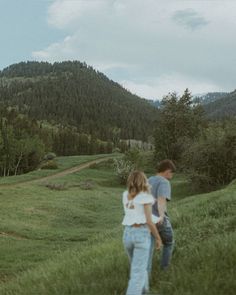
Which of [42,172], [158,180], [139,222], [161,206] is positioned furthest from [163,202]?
[42,172]

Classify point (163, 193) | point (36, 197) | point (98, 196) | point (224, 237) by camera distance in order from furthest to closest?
point (98, 196), point (36, 197), point (224, 237), point (163, 193)

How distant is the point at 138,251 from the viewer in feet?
25.8

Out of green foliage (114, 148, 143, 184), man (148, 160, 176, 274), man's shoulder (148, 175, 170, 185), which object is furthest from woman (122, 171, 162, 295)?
green foliage (114, 148, 143, 184)

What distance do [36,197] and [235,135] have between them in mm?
18415

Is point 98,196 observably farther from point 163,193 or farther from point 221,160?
point 163,193

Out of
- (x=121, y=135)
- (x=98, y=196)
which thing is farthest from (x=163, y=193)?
(x=121, y=135)

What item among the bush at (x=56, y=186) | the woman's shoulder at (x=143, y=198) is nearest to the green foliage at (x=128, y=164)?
the bush at (x=56, y=186)

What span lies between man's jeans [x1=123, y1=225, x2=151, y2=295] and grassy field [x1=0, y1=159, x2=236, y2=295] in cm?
44

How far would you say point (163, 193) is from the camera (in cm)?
864

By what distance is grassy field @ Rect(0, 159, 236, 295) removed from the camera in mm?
7918

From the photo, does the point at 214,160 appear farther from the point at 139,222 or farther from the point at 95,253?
the point at 139,222

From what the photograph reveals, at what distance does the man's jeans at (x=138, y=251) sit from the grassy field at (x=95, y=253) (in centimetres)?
44

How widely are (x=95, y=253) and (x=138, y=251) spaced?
3.41 meters

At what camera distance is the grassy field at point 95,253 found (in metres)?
7.92
